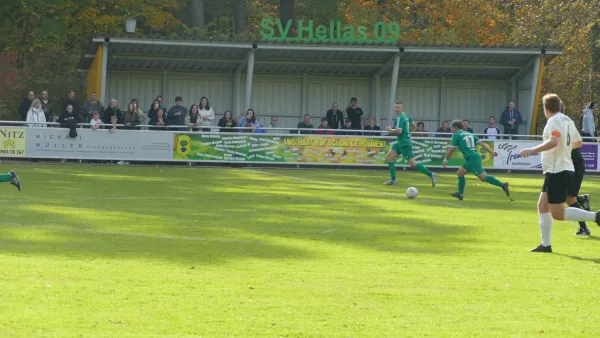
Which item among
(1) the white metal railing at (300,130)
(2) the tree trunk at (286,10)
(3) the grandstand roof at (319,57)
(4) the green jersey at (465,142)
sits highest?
(2) the tree trunk at (286,10)

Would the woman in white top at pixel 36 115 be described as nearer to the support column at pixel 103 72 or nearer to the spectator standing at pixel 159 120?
the support column at pixel 103 72

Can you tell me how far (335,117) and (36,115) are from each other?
382 inches

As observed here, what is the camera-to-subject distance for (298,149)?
1361 inches

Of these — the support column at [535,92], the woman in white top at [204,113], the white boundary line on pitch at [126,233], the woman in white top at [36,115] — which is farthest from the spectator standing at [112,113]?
the white boundary line on pitch at [126,233]

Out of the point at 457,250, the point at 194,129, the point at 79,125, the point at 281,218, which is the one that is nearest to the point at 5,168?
the point at 79,125

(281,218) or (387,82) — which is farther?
(387,82)

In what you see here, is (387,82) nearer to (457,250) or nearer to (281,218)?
(281,218)

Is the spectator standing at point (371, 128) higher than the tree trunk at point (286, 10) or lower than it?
lower

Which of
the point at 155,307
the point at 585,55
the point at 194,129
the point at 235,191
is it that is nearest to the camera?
the point at 155,307

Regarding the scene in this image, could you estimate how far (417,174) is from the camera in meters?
32.3

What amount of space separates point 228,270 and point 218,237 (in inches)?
124

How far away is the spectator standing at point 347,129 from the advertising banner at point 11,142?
9.73 m

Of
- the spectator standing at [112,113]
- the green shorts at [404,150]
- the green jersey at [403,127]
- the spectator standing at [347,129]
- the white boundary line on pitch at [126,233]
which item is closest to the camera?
the white boundary line on pitch at [126,233]

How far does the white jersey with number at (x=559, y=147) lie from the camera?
41.0 ft
